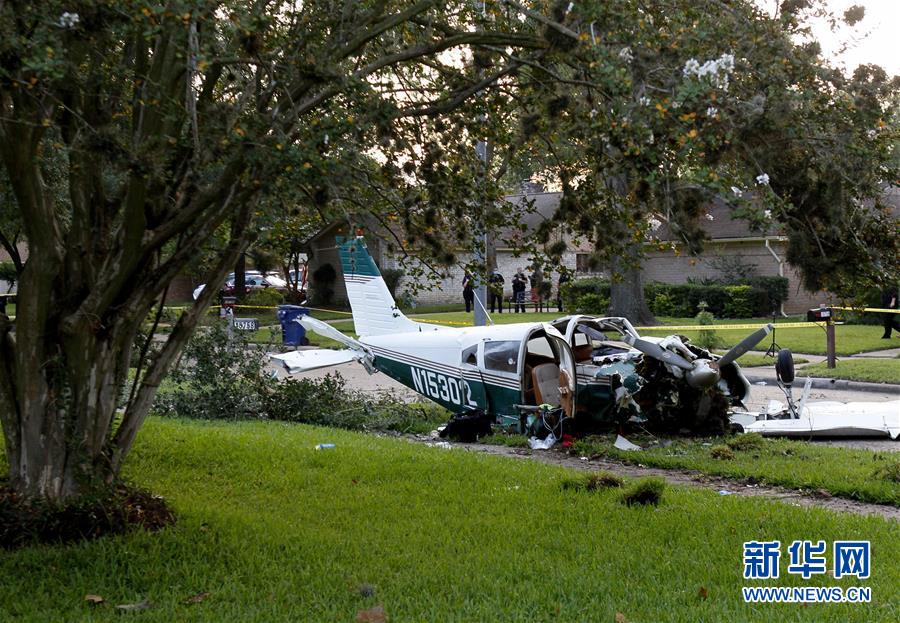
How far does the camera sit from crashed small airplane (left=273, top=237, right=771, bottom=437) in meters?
11.7

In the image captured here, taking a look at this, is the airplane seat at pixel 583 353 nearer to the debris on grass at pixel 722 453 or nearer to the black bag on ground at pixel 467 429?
the black bag on ground at pixel 467 429

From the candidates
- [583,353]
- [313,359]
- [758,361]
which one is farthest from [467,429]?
[758,361]

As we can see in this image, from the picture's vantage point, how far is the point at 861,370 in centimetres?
1806

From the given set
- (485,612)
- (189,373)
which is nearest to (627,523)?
(485,612)

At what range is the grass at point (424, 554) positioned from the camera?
5336 mm

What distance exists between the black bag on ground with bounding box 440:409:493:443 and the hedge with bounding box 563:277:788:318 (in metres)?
19.8

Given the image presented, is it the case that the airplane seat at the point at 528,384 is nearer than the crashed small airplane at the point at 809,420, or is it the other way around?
the crashed small airplane at the point at 809,420

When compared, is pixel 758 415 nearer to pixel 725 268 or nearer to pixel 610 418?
pixel 610 418

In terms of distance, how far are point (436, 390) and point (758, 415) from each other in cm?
447

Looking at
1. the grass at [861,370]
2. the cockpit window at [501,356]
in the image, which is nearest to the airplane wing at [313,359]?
the cockpit window at [501,356]

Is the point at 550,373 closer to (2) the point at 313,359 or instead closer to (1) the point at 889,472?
(2) the point at 313,359

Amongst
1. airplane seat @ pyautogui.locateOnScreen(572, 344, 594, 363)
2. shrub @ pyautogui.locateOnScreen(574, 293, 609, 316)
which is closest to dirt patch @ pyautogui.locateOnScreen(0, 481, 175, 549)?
airplane seat @ pyautogui.locateOnScreen(572, 344, 594, 363)

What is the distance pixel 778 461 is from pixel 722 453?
0.64m

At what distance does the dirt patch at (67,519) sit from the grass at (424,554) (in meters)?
0.20
